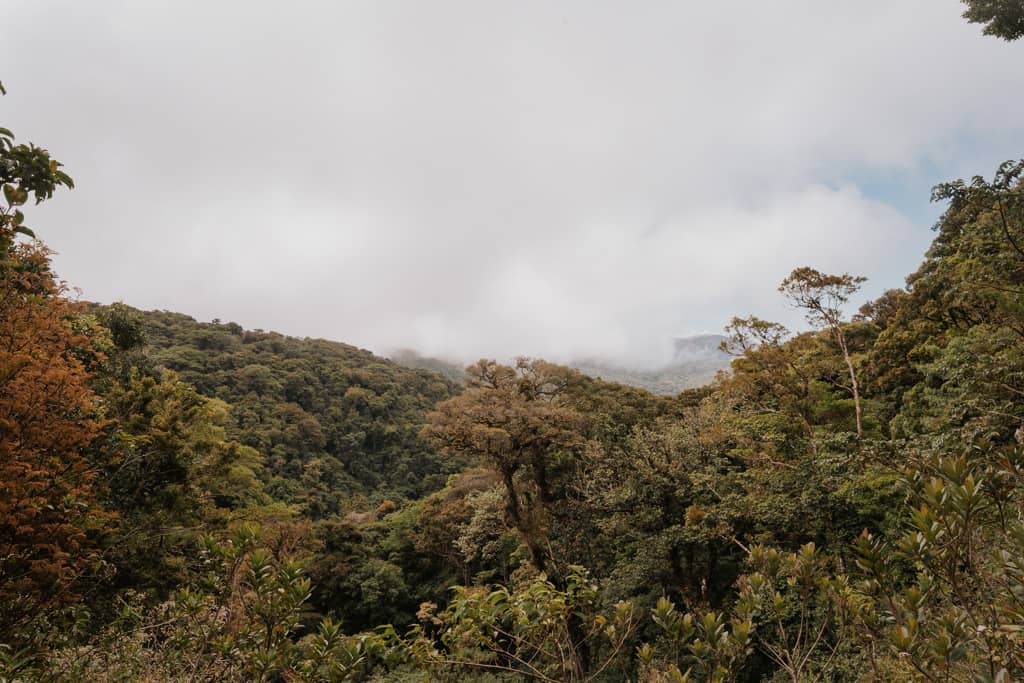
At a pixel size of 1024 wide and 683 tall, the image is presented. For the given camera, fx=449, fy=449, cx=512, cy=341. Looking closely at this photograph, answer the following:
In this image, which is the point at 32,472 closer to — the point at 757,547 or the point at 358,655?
the point at 358,655

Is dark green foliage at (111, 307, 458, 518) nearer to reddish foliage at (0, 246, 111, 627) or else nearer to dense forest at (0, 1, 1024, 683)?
dense forest at (0, 1, 1024, 683)

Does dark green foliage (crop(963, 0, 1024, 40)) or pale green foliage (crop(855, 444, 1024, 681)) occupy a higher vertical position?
dark green foliage (crop(963, 0, 1024, 40))

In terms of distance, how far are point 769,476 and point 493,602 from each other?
904 cm

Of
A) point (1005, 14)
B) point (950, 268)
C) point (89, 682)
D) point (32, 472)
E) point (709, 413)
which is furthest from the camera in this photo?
point (709, 413)

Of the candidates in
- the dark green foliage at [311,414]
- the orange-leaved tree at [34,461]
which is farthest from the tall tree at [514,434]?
the dark green foliage at [311,414]

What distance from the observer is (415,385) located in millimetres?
56125

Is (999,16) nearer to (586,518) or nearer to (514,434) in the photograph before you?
(514,434)

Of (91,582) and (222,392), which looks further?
(222,392)

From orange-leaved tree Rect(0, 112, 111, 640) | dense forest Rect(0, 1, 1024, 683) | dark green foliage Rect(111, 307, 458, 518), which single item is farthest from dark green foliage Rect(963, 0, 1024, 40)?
dark green foliage Rect(111, 307, 458, 518)

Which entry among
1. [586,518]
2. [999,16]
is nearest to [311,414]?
[586,518]

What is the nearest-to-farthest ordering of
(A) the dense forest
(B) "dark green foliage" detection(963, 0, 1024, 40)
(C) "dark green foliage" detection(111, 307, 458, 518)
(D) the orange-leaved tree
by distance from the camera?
(A) the dense forest, (D) the orange-leaved tree, (B) "dark green foliage" detection(963, 0, 1024, 40), (C) "dark green foliage" detection(111, 307, 458, 518)

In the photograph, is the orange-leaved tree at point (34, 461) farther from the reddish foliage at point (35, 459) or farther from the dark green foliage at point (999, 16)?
the dark green foliage at point (999, 16)

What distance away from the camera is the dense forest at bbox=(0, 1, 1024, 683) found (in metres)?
2.35

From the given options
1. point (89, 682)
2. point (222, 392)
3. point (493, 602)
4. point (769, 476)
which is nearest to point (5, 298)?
point (89, 682)
